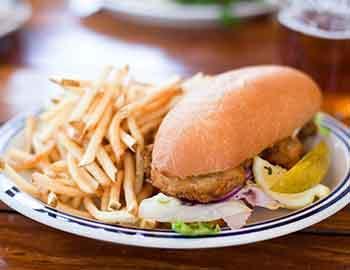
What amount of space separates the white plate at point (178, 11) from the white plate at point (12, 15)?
30 cm

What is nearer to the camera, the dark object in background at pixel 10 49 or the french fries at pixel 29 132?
the french fries at pixel 29 132

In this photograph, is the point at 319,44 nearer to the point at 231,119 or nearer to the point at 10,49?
the point at 231,119

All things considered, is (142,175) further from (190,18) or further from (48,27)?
(48,27)

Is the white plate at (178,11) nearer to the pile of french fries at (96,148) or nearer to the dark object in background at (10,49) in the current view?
the dark object in background at (10,49)

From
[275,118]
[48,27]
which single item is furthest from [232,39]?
[275,118]

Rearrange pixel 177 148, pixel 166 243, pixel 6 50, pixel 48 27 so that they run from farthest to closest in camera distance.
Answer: pixel 48 27 < pixel 6 50 < pixel 177 148 < pixel 166 243

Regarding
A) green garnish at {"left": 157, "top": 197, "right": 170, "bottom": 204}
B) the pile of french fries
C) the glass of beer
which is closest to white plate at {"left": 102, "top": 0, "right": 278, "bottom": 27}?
the glass of beer

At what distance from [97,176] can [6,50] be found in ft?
3.59

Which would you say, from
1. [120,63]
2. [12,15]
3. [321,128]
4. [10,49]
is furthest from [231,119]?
[12,15]

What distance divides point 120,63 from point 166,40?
24cm

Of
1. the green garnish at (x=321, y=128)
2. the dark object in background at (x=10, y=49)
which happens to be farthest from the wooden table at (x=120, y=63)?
the green garnish at (x=321, y=128)

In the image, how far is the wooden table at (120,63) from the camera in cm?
107

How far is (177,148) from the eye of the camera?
3.65 feet

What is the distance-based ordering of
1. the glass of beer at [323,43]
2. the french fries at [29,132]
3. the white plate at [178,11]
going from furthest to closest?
the white plate at [178,11], the glass of beer at [323,43], the french fries at [29,132]
